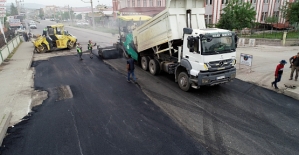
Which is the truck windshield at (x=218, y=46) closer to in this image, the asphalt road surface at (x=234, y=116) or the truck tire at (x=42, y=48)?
the asphalt road surface at (x=234, y=116)

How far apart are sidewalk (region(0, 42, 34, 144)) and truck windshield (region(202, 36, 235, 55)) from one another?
6.73m

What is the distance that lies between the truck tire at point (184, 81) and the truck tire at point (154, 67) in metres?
2.06

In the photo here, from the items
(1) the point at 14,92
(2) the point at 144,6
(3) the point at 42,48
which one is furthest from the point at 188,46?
(2) the point at 144,6

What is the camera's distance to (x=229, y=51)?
7738 millimetres

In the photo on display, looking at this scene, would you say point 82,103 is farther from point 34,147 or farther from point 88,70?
point 88,70

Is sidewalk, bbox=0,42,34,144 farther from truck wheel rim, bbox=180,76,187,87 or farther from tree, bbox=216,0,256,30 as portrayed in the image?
tree, bbox=216,0,256,30

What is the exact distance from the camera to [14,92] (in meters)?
8.49

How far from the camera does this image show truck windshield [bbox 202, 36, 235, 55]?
730 cm

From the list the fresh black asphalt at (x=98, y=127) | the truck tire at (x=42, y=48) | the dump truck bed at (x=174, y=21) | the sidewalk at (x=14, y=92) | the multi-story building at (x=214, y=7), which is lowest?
the fresh black asphalt at (x=98, y=127)

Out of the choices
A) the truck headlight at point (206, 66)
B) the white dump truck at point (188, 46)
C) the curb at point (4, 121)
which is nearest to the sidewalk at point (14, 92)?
the curb at point (4, 121)

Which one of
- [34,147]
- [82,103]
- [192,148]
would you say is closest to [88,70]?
[82,103]

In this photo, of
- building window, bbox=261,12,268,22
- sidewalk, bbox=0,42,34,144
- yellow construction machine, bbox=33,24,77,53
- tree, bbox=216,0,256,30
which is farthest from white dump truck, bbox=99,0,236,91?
building window, bbox=261,12,268,22

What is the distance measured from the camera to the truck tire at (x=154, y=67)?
10452mm

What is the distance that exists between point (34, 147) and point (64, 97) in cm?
315
